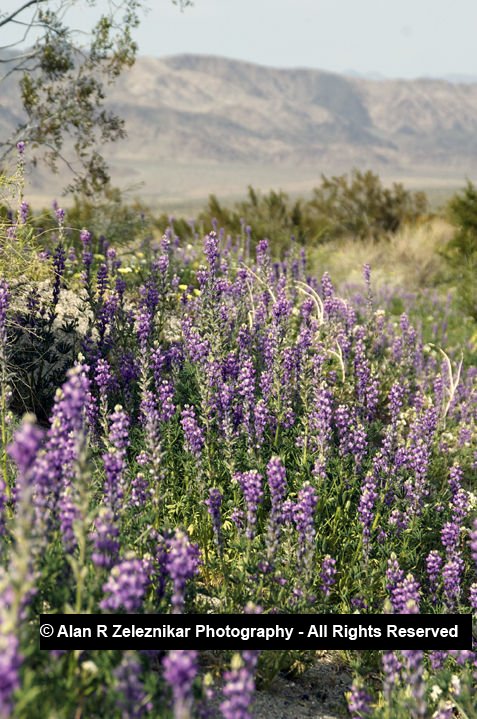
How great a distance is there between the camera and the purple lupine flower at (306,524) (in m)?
3.13

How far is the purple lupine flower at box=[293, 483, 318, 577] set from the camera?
3.13 m

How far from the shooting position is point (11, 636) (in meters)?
1.62

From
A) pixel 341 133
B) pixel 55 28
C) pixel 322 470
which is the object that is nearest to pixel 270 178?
pixel 341 133

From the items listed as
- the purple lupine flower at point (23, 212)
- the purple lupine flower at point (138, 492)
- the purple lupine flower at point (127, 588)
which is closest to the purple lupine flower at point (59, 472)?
the purple lupine flower at point (127, 588)

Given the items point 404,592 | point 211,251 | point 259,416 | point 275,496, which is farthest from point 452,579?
point 211,251

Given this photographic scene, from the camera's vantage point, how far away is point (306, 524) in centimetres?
319

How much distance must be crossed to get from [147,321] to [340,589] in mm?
2018

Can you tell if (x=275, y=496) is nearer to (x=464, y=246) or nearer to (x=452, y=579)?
(x=452, y=579)

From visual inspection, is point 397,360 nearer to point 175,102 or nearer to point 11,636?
point 11,636

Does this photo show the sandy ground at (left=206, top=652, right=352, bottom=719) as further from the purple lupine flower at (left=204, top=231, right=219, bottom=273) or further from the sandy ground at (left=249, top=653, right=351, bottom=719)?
the purple lupine flower at (left=204, top=231, right=219, bottom=273)

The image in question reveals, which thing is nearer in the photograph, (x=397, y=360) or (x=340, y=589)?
(x=340, y=589)

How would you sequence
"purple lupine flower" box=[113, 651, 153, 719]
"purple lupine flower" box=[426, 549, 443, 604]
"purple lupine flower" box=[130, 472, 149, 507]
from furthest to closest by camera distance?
"purple lupine flower" box=[426, 549, 443, 604] → "purple lupine flower" box=[130, 472, 149, 507] → "purple lupine flower" box=[113, 651, 153, 719]

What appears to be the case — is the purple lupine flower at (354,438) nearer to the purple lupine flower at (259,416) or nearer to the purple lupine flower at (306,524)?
the purple lupine flower at (259,416)

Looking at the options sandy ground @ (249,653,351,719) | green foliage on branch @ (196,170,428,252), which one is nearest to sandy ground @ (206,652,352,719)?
sandy ground @ (249,653,351,719)
